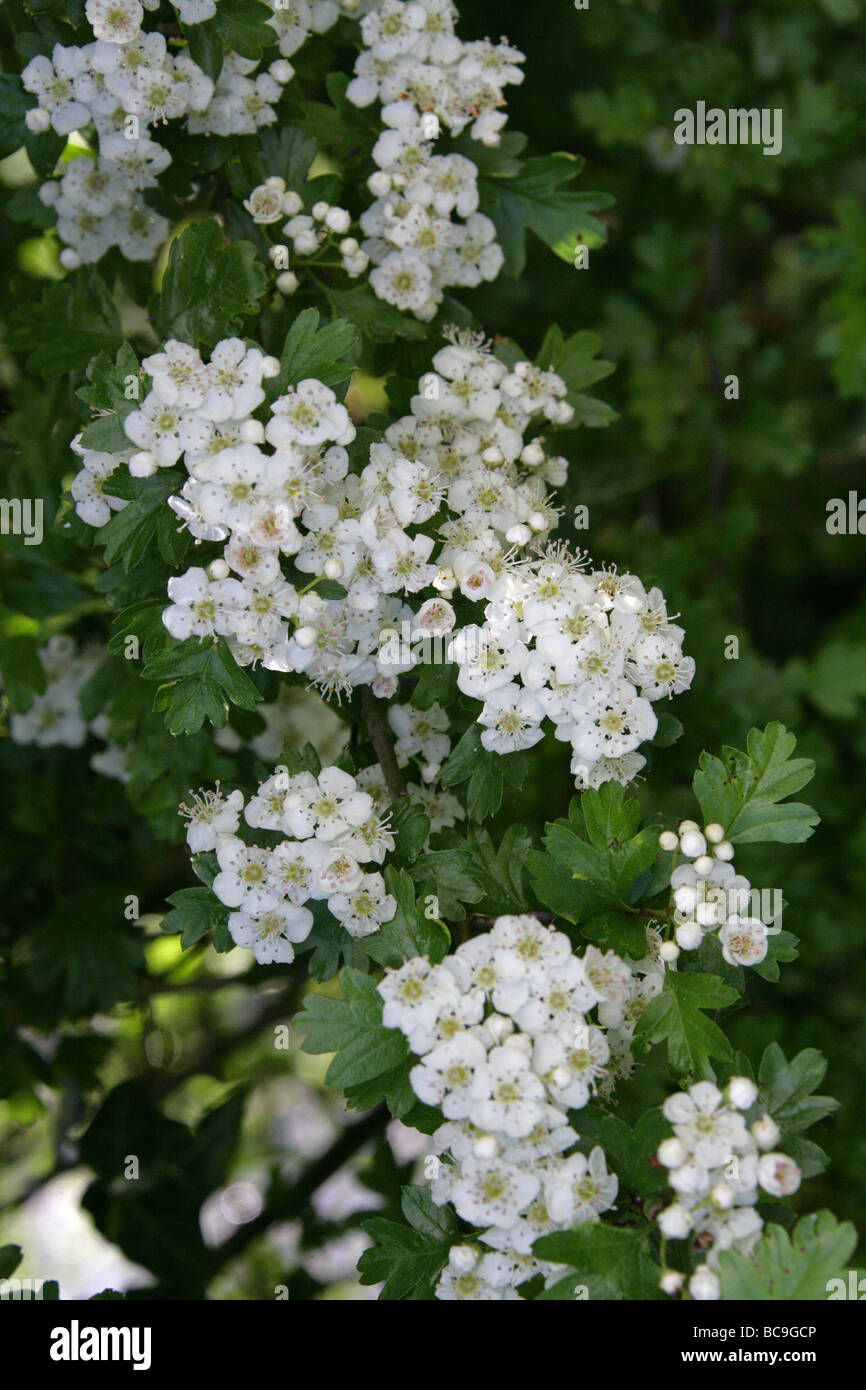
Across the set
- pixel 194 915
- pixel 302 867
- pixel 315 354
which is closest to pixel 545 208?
pixel 315 354

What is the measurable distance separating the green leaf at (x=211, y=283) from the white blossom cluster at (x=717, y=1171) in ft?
4.11

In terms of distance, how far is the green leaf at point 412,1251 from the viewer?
1678mm

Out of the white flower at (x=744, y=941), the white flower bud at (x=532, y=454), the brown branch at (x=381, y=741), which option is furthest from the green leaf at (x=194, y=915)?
the white flower bud at (x=532, y=454)

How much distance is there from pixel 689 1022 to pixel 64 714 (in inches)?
58.5

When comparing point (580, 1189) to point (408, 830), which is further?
point (408, 830)

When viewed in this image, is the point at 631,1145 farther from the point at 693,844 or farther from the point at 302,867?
the point at 302,867

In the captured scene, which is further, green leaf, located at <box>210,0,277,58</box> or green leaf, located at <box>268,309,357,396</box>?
green leaf, located at <box>210,0,277,58</box>

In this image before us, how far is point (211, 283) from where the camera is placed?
180cm

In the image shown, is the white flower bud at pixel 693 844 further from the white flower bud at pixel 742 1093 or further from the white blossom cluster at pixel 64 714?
the white blossom cluster at pixel 64 714

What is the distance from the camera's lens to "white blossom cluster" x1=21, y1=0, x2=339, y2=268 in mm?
1828

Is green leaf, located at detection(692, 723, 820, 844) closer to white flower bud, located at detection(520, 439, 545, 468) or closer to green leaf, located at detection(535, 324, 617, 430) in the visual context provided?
white flower bud, located at detection(520, 439, 545, 468)

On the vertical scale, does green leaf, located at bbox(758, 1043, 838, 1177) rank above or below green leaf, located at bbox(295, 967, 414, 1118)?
below

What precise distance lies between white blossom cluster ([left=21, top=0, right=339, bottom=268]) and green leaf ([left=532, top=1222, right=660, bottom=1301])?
1.71 metres

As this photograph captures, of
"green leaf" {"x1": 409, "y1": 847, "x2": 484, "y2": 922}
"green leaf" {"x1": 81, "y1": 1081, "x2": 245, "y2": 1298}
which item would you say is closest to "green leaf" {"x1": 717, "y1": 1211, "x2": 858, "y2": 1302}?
"green leaf" {"x1": 409, "y1": 847, "x2": 484, "y2": 922}
